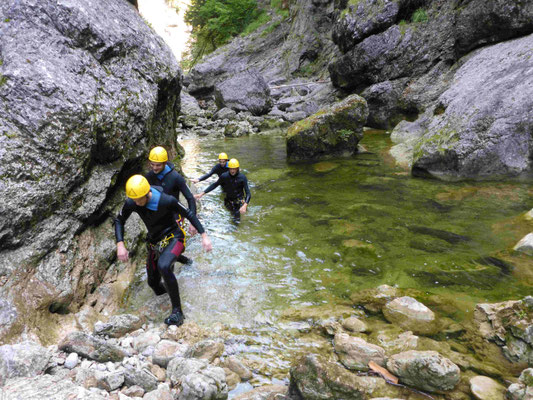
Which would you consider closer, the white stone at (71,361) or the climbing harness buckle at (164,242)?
the white stone at (71,361)

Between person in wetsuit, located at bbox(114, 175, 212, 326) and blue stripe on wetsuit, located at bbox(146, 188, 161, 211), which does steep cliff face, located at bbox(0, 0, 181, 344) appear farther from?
blue stripe on wetsuit, located at bbox(146, 188, 161, 211)

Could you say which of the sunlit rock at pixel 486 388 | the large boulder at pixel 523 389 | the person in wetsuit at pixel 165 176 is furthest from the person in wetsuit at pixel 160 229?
the large boulder at pixel 523 389

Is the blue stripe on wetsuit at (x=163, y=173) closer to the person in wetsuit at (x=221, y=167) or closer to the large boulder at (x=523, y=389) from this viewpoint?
the person in wetsuit at (x=221, y=167)

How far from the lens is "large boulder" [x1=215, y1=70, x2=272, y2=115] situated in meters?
30.2

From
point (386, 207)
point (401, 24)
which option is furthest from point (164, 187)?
point (401, 24)

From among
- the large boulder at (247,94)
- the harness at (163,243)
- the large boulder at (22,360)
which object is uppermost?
the large boulder at (247,94)

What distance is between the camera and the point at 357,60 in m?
24.0

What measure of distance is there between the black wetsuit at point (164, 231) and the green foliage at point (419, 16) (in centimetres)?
2344

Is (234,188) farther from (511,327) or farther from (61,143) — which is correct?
(511,327)

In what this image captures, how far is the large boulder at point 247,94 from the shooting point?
30.2 meters

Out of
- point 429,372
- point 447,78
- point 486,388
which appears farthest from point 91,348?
point 447,78

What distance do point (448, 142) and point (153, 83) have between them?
9.39 m

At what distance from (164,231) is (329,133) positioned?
11529 mm

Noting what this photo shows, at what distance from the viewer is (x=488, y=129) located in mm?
10438
